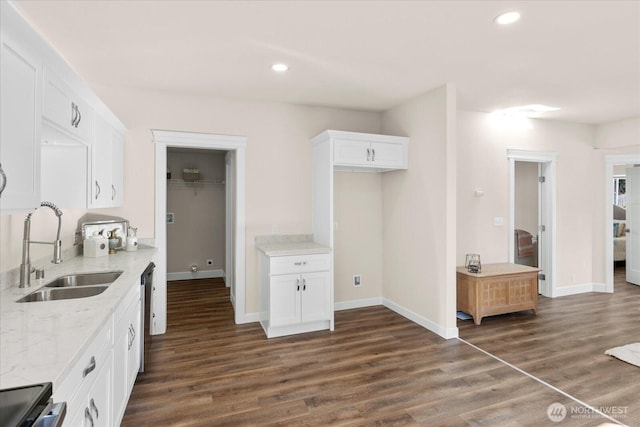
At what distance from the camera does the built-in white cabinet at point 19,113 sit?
1.43 meters

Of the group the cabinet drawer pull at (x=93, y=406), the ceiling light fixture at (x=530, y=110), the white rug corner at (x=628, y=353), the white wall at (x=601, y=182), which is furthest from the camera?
the white wall at (x=601, y=182)

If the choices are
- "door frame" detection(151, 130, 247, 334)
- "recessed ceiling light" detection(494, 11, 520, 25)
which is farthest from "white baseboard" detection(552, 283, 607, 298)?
"door frame" detection(151, 130, 247, 334)

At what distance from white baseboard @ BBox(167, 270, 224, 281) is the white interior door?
7.35m

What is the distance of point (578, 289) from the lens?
5.25m

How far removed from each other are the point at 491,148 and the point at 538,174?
134 cm

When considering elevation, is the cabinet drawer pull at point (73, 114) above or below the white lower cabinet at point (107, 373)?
above

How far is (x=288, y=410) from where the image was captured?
2.33 m

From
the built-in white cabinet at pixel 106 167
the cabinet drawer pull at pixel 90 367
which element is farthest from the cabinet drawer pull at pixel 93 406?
the built-in white cabinet at pixel 106 167

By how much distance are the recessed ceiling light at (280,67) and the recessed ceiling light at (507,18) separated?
169 cm

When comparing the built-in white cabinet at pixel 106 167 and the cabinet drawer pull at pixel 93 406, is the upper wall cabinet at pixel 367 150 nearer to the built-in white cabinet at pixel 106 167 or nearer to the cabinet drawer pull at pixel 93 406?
the built-in white cabinet at pixel 106 167

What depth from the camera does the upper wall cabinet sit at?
12.7 ft

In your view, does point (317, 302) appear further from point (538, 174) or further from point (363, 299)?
point (538, 174)

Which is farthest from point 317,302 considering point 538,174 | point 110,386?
point 538,174

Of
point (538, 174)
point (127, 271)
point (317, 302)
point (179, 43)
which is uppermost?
point (179, 43)
